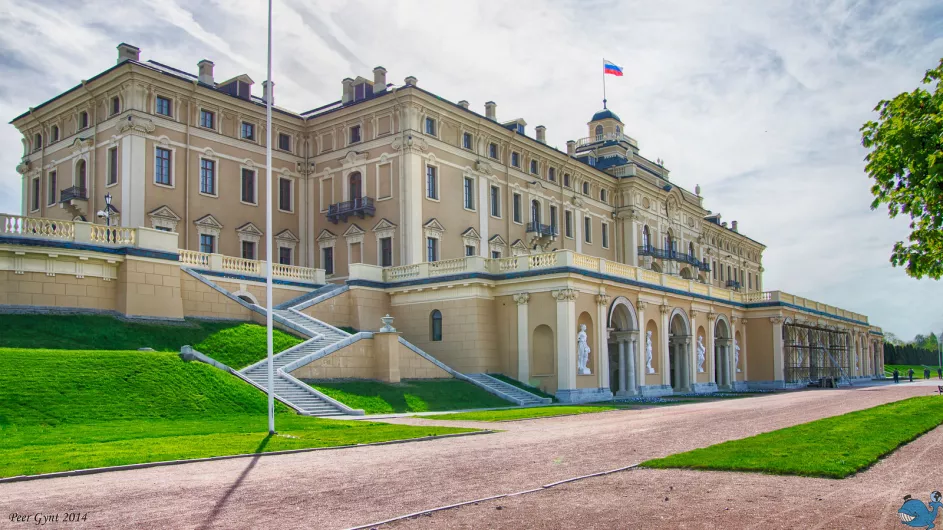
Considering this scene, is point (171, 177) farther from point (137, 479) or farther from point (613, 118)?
point (613, 118)

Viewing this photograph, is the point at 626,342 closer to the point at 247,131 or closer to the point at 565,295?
the point at 565,295

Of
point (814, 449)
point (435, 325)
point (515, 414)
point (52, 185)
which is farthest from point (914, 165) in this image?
point (52, 185)

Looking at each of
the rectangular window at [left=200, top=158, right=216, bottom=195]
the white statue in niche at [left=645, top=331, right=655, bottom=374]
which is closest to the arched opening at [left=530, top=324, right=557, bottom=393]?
the white statue in niche at [left=645, top=331, right=655, bottom=374]

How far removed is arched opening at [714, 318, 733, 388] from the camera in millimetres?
61562

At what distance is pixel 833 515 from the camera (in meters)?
9.68

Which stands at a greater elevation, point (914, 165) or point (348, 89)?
point (348, 89)

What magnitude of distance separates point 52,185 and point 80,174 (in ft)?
12.3

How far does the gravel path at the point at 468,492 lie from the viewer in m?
9.74

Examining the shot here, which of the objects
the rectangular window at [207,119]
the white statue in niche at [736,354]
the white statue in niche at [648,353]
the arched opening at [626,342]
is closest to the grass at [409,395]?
the arched opening at [626,342]

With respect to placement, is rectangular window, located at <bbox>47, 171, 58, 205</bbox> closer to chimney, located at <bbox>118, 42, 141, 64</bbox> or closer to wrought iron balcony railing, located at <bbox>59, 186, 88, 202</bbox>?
wrought iron balcony railing, located at <bbox>59, 186, 88, 202</bbox>

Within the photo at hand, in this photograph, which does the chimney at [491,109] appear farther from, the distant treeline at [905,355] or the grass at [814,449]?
the distant treeline at [905,355]

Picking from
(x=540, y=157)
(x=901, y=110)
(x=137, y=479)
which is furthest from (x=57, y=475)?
(x=540, y=157)

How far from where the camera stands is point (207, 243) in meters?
47.1

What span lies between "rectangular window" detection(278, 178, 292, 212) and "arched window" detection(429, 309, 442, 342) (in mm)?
14620
